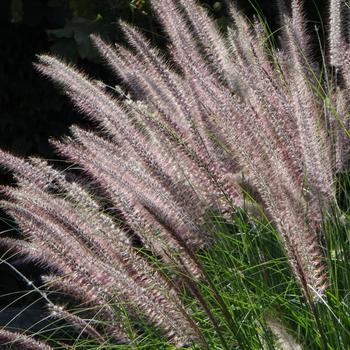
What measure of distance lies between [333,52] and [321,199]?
0.95 m

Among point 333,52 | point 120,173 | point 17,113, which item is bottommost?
point 17,113

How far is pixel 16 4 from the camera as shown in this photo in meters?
5.71

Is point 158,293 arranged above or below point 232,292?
above

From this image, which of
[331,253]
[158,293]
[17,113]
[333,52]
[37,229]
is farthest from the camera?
[17,113]

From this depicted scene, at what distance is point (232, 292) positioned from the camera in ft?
10.7

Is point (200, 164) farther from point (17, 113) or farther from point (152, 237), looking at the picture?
point (17, 113)

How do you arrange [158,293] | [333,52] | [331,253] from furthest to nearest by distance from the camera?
[333,52], [331,253], [158,293]

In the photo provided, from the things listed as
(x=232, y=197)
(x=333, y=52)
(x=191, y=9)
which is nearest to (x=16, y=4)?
(x=191, y=9)

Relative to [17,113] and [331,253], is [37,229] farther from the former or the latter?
[17,113]

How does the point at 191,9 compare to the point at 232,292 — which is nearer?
the point at 232,292

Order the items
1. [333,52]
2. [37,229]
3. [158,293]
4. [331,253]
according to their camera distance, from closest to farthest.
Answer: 1. [158,293]
2. [37,229]
3. [331,253]
4. [333,52]

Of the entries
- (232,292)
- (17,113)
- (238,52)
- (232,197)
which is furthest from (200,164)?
(17,113)

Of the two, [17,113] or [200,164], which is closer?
[200,164]

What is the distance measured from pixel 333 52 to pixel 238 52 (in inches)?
14.0
